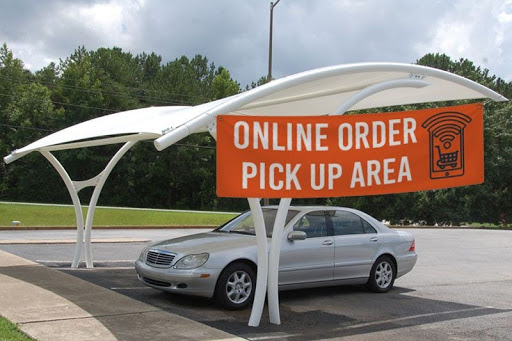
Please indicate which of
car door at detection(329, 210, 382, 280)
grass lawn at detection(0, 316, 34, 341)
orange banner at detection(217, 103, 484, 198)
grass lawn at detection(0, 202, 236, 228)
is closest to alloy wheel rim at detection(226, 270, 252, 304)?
car door at detection(329, 210, 382, 280)

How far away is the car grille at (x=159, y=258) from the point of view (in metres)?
8.30

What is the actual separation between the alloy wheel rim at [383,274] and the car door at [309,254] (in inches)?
49.5

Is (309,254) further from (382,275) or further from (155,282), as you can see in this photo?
(155,282)

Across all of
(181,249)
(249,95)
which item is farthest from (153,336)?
(249,95)

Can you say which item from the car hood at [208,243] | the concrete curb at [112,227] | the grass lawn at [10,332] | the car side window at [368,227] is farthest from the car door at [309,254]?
the concrete curb at [112,227]

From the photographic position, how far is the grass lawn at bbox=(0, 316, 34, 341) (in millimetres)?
5855

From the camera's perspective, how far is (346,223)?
976cm

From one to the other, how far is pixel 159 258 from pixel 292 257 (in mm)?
2011

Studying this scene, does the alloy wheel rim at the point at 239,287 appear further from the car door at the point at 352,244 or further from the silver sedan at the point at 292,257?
the car door at the point at 352,244

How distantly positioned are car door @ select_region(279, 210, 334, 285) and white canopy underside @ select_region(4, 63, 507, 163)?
2.08 m

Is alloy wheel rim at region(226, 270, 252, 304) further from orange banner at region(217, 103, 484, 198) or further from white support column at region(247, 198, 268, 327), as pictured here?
orange banner at region(217, 103, 484, 198)

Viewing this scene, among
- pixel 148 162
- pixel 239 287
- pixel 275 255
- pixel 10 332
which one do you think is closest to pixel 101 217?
pixel 239 287

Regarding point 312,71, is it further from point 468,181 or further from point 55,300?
point 55,300

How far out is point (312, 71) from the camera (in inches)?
286
